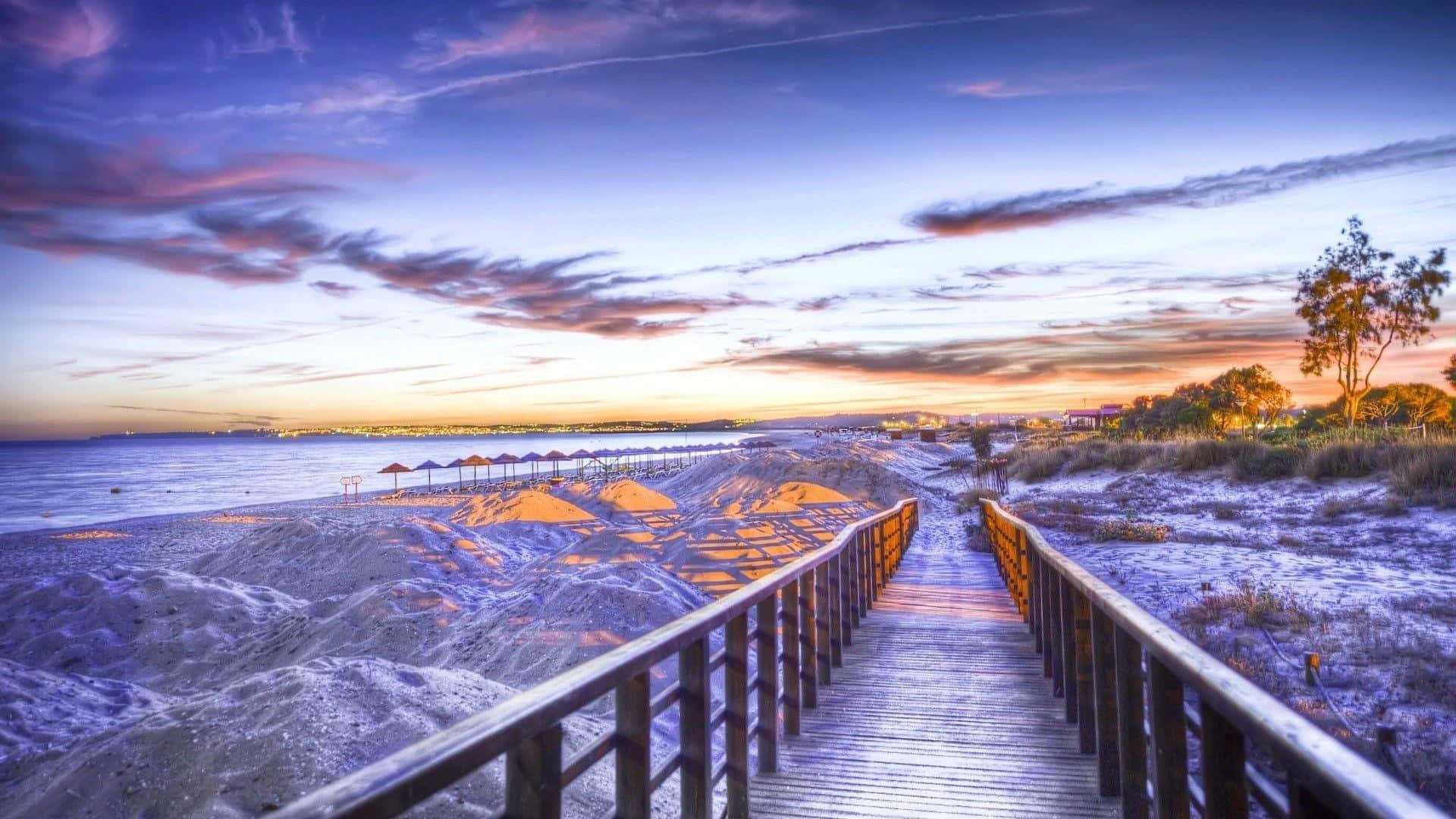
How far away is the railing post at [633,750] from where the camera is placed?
221 centimetres

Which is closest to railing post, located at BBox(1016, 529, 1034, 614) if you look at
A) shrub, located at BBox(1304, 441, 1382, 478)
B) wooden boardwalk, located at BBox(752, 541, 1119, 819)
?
wooden boardwalk, located at BBox(752, 541, 1119, 819)

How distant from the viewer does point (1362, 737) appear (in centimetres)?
543

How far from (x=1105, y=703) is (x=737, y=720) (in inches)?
63.2

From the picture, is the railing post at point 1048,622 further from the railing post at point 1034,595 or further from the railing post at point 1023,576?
the railing post at point 1023,576

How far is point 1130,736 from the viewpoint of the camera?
296 centimetres

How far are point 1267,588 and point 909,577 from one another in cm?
416

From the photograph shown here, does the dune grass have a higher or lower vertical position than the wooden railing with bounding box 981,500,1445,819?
lower

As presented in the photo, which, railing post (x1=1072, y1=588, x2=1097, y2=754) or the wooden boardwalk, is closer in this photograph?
the wooden boardwalk

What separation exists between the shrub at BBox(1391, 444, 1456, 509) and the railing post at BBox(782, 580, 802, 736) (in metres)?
14.6

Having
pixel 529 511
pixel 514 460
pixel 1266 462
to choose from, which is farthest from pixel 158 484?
pixel 1266 462

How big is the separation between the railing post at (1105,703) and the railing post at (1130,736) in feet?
1.43

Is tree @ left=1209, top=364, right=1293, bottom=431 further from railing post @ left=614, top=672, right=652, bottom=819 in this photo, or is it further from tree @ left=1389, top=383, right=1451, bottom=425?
railing post @ left=614, top=672, right=652, bottom=819

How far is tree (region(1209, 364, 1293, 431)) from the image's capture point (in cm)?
4469

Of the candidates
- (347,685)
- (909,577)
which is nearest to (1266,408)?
(909,577)
